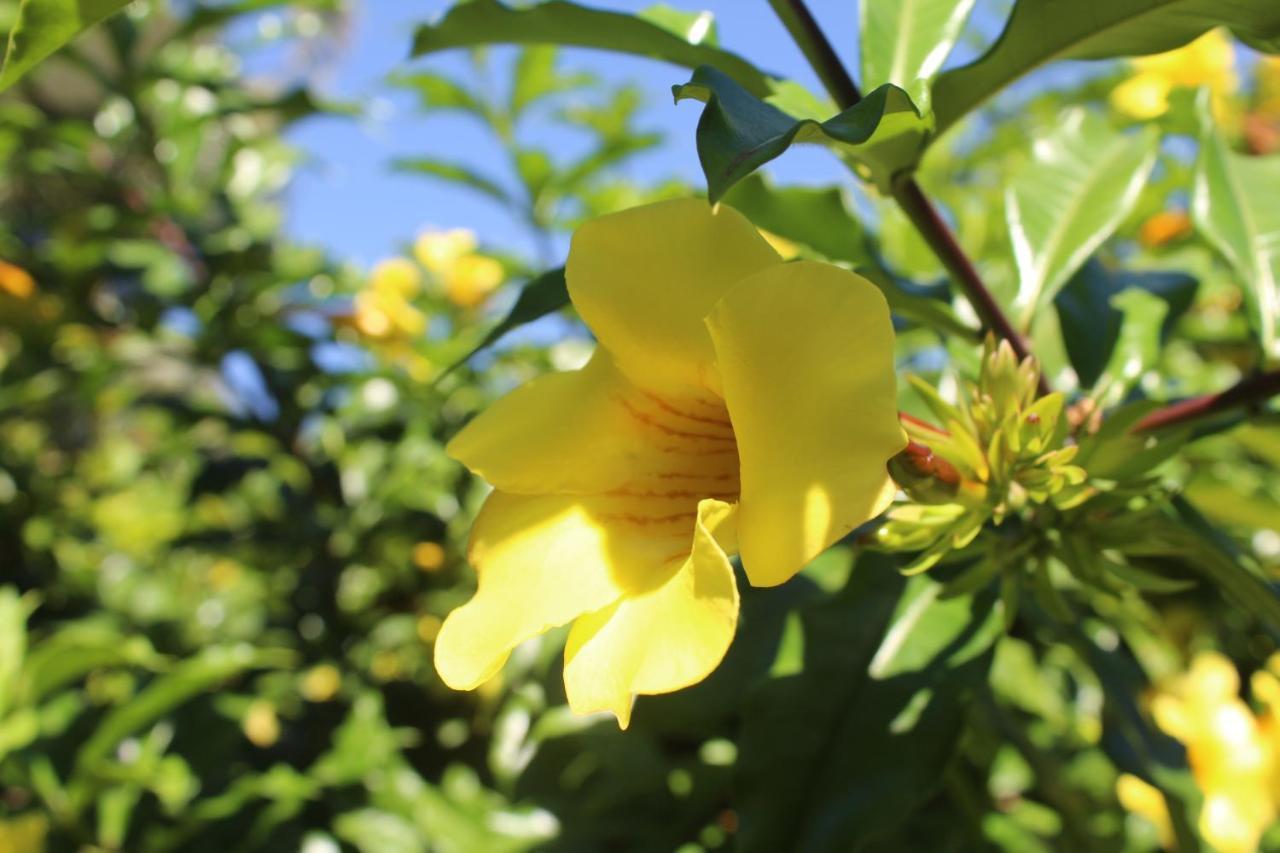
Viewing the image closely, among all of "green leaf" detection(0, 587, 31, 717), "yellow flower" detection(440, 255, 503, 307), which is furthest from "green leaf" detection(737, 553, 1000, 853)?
"yellow flower" detection(440, 255, 503, 307)

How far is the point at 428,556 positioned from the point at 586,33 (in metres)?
1.51

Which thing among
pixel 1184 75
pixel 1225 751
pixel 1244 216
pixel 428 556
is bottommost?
pixel 1225 751

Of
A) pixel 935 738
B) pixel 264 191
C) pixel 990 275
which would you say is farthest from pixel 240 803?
pixel 264 191

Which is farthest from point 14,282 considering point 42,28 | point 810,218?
point 810,218

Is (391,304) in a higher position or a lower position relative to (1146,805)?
higher

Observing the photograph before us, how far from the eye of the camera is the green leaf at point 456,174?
2.04m

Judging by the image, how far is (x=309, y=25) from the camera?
98.7 inches

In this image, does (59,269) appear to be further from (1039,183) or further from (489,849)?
(1039,183)

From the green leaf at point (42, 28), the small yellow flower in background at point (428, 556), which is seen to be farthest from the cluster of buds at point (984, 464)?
the small yellow flower in background at point (428, 556)

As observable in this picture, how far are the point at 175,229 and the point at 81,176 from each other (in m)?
0.20

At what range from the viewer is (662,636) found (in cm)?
53

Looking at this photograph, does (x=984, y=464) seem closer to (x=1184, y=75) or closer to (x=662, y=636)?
(x=662, y=636)

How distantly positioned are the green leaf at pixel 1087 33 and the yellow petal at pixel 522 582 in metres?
0.43

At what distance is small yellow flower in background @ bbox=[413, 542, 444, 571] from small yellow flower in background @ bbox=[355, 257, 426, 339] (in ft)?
1.58
